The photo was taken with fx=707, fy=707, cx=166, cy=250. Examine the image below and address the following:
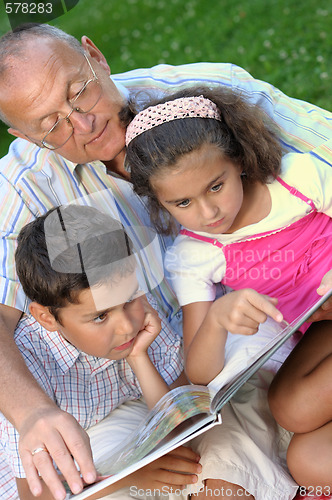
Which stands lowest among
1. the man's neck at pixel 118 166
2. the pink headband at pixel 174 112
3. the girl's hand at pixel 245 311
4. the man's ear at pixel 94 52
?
the girl's hand at pixel 245 311

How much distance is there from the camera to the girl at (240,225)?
1.32 m

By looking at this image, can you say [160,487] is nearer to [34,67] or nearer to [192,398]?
[192,398]

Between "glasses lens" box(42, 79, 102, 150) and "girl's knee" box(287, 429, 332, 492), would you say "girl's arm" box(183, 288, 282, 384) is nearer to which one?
"girl's knee" box(287, 429, 332, 492)

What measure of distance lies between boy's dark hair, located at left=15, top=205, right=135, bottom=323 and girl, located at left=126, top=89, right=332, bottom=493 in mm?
138

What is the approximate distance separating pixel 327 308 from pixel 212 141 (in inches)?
15.3

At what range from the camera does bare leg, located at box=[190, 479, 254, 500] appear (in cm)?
130

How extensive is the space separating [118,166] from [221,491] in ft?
2.29

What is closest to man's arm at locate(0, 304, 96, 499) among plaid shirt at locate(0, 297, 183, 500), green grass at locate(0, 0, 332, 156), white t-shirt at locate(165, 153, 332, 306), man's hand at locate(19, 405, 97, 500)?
man's hand at locate(19, 405, 97, 500)

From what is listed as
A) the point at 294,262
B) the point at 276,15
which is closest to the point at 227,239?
the point at 294,262

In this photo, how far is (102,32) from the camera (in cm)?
158

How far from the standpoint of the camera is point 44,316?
134 centimetres

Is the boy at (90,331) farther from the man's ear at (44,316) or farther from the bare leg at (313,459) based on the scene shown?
the bare leg at (313,459)

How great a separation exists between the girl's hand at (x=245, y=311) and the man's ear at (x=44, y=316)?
12.3 inches

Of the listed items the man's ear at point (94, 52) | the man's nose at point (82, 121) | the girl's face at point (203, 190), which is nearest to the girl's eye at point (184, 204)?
the girl's face at point (203, 190)
